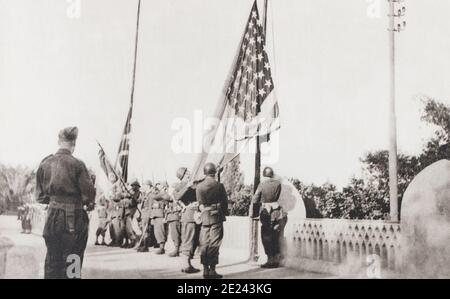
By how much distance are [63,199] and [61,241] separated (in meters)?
0.44

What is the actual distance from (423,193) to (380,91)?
1673mm

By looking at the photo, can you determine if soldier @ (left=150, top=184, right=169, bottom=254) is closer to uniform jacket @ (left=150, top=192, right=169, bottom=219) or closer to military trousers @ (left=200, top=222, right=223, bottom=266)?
uniform jacket @ (left=150, top=192, right=169, bottom=219)

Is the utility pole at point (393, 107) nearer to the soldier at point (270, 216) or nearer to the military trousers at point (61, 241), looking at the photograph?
the soldier at point (270, 216)

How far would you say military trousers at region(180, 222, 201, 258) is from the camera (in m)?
6.68

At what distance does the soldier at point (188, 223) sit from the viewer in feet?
21.8

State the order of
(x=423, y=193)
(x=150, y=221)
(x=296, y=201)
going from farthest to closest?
(x=150, y=221), (x=296, y=201), (x=423, y=193)

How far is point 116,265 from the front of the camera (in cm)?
677

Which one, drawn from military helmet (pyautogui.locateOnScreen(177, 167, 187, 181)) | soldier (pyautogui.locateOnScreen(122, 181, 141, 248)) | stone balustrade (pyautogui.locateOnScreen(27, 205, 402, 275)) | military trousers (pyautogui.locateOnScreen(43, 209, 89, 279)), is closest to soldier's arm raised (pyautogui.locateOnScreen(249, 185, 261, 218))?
stone balustrade (pyautogui.locateOnScreen(27, 205, 402, 275))

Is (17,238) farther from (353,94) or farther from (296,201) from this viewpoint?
(353,94)

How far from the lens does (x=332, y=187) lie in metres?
8.21

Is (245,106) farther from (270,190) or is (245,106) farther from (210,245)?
(210,245)

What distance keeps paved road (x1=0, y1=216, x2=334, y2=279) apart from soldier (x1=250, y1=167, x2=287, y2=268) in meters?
0.22
